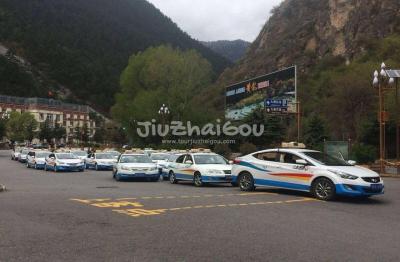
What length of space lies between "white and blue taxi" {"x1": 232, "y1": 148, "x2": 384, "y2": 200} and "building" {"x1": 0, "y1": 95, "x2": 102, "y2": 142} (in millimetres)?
120483

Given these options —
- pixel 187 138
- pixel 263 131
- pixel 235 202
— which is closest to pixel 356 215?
pixel 235 202

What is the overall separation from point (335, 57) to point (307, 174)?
61.2 meters

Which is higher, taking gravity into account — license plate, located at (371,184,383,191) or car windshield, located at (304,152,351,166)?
car windshield, located at (304,152,351,166)

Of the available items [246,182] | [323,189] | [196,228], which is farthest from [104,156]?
[196,228]

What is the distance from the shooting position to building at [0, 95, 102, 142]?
14038 cm

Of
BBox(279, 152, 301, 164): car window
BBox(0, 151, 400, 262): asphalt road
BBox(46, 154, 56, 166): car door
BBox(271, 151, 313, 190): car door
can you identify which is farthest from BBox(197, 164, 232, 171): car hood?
BBox(46, 154, 56, 166): car door

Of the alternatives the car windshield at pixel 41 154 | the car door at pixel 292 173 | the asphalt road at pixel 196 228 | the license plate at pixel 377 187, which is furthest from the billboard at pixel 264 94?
the asphalt road at pixel 196 228

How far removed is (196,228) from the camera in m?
9.97

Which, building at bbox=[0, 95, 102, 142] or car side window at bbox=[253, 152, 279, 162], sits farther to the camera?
building at bbox=[0, 95, 102, 142]

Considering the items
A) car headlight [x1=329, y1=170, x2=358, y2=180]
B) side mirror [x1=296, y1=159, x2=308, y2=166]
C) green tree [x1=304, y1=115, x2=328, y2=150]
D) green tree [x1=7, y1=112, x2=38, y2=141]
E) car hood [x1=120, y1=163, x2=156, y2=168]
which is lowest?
car headlight [x1=329, y1=170, x2=358, y2=180]

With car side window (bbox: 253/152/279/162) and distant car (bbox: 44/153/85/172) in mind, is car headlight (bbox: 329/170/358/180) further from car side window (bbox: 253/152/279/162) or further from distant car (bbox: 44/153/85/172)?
distant car (bbox: 44/153/85/172)

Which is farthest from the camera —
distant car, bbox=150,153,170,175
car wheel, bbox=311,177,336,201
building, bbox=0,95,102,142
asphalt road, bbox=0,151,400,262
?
building, bbox=0,95,102,142

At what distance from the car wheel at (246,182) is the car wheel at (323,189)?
8.88 ft

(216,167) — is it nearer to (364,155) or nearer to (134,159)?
(134,159)
